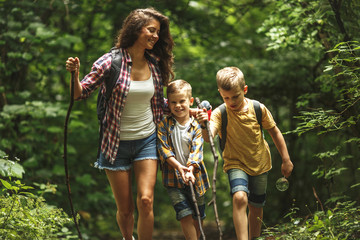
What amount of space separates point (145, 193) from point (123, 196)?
28 cm

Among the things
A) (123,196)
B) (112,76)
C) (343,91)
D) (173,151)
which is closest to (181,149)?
(173,151)

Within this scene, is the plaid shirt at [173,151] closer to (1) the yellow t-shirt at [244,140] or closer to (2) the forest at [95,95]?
(1) the yellow t-shirt at [244,140]

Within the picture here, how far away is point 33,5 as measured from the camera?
7191 millimetres

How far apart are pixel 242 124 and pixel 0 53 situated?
462 centimetres

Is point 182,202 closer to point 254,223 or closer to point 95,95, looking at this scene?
point 254,223

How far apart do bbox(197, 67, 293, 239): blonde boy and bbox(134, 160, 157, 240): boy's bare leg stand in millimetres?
610

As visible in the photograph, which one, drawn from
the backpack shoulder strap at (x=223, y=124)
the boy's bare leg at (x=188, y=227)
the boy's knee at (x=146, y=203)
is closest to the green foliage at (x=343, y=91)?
the backpack shoulder strap at (x=223, y=124)

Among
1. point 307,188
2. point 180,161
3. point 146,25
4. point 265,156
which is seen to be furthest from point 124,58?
point 307,188

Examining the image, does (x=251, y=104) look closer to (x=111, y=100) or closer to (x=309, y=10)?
(x=111, y=100)

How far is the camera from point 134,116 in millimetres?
3785

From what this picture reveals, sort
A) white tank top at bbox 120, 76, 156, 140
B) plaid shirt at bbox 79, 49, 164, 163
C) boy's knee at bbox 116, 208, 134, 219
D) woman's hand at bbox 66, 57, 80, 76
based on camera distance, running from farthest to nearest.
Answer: boy's knee at bbox 116, 208, 134, 219 → white tank top at bbox 120, 76, 156, 140 → plaid shirt at bbox 79, 49, 164, 163 → woman's hand at bbox 66, 57, 80, 76

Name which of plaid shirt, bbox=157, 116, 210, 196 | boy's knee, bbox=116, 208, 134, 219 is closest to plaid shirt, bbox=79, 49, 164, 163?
plaid shirt, bbox=157, 116, 210, 196

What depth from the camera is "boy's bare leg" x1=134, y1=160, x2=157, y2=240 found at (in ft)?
12.2

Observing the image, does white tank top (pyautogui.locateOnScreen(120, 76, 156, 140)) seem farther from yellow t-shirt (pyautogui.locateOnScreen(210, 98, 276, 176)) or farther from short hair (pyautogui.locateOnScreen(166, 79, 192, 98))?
yellow t-shirt (pyautogui.locateOnScreen(210, 98, 276, 176))
